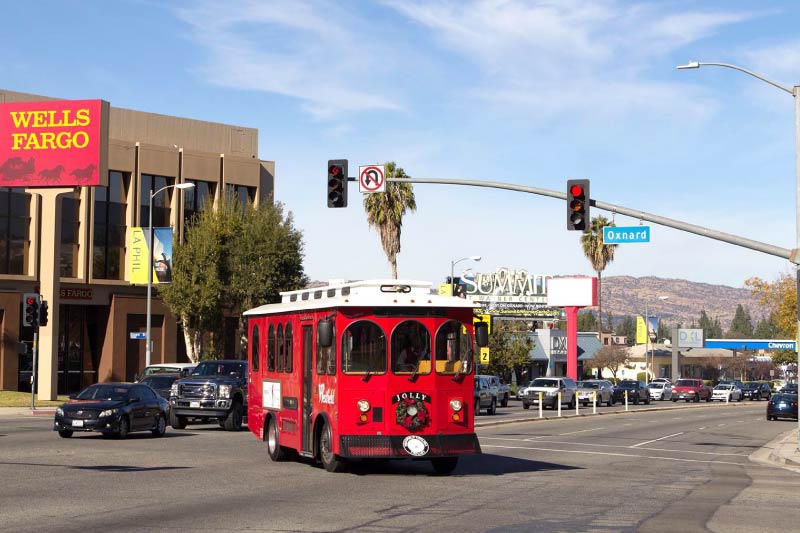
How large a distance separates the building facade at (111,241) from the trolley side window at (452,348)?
38258 millimetres

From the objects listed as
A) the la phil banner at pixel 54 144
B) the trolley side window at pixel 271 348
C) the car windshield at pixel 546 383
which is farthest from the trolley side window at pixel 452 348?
the car windshield at pixel 546 383

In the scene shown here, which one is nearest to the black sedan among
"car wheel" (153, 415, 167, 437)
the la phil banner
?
"car wheel" (153, 415, 167, 437)

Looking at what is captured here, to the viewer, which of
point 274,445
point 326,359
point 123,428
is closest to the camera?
point 326,359

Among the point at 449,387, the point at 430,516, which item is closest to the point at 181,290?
the point at 449,387

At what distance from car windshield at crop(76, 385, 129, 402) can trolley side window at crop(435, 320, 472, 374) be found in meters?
12.4

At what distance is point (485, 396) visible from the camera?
1955 inches

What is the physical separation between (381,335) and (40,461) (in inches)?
290

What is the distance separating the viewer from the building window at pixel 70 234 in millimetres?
60000

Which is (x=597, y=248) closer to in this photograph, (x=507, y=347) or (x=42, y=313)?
(x=507, y=347)

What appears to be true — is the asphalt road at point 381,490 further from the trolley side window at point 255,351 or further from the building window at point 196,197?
the building window at point 196,197

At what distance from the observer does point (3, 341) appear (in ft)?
188

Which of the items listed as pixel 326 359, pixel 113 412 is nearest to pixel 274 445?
pixel 326 359

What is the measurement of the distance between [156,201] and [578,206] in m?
40.8

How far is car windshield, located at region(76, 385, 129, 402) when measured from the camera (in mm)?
29359
